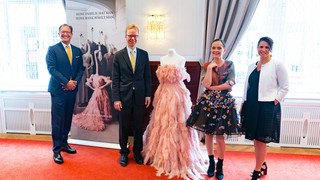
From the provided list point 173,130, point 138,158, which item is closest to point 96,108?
point 138,158

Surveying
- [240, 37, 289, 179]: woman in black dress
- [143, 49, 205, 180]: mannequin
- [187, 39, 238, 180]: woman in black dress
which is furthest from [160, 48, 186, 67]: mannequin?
[240, 37, 289, 179]: woman in black dress

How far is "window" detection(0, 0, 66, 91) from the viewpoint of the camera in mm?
3473

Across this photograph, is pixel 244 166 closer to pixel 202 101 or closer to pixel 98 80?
pixel 202 101

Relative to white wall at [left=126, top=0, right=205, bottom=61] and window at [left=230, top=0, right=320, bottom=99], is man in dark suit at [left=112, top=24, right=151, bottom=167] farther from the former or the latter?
window at [left=230, top=0, right=320, bottom=99]

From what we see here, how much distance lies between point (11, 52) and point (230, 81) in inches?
154

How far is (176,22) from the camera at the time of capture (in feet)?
10.4

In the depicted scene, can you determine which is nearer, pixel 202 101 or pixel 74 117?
pixel 202 101

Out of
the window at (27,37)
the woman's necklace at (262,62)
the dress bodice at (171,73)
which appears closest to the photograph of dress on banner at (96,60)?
the window at (27,37)

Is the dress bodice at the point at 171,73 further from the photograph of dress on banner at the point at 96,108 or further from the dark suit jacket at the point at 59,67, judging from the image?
the dark suit jacket at the point at 59,67

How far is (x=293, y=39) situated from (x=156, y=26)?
2228 millimetres

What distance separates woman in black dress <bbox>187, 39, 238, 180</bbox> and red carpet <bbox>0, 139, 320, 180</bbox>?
28.2 inches

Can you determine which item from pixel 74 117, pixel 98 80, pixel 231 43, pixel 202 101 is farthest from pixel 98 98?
pixel 231 43

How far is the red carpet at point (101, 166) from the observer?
227 centimetres

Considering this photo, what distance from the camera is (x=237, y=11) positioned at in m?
2.82
